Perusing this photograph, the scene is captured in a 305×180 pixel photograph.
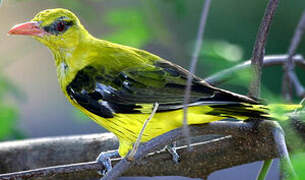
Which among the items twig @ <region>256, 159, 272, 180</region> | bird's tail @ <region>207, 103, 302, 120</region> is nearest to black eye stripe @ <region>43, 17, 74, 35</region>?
bird's tail @ <region>207, 103, 302, 120</region>

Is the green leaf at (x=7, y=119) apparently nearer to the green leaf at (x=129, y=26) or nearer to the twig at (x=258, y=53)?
the green leaf at (x=129, y=26)

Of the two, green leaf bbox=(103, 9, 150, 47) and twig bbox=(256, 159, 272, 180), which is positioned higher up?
green leaf bbox=(103, 9, 150, 47)

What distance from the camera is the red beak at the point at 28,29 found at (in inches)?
110

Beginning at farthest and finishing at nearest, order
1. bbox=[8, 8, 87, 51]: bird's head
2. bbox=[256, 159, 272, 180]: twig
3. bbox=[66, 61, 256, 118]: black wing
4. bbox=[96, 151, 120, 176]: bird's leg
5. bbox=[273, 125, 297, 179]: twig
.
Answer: bbox=[8, 8, 87, 51]: bird's head
bbox=[96, 151, 120, 176]: bird's leg
bbox=[66, 61, 256, 118]: black wing
bbox=[256, 159, 272, 180]: twig
bbox=[273, 125, 297, 179]: twig

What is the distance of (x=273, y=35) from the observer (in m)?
5.90

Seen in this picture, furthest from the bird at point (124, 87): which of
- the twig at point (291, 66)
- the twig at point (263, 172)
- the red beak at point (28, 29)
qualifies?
the twig at point (291, 66)

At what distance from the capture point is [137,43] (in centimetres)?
320

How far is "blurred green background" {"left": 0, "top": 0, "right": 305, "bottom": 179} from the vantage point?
2969 mm

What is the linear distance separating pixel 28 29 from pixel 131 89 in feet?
2.15

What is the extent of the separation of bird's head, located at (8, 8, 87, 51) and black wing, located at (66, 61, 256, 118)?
0.25 meters

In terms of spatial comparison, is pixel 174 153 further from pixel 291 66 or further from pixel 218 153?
pixel 291 66

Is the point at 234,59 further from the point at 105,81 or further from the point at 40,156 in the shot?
the point at 40,156

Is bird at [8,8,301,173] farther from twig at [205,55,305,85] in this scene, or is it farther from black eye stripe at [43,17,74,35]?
twig at [205,55,305,85]

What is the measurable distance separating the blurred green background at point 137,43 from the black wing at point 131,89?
6.9 inches
